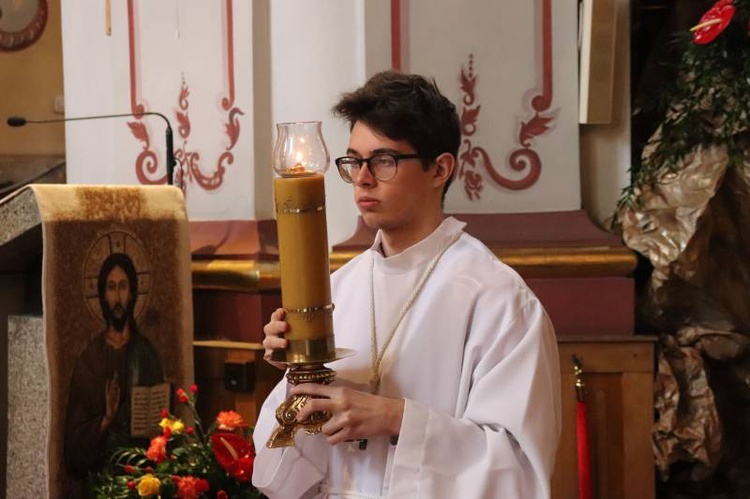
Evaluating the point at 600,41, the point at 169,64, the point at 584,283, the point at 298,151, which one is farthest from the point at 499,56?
the point at 298,151

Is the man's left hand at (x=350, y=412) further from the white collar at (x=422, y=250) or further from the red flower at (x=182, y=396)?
the red flower at (x=182, y=396)

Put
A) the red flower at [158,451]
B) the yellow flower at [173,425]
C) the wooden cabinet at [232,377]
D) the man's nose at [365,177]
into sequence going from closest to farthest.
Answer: the man's nose at [365,177] → the red flower at [158,451] → the yellow flower at [173,425] → the wooden cabinet at [232,377]

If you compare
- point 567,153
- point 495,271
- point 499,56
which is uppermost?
point 499,56

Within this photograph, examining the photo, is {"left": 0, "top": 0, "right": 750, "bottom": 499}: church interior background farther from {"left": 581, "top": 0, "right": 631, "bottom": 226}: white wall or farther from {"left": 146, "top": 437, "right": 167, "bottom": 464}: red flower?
{"left": 146, "top": 437, "right": 167, "bottom": 464}: red flower

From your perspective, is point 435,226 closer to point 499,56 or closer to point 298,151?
point 298,151

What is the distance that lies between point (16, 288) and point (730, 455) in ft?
9.23

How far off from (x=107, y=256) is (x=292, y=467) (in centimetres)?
176

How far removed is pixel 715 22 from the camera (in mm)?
3297

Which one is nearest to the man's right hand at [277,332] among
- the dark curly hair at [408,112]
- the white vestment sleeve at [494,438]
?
the white vestment sleeve at [494,438]

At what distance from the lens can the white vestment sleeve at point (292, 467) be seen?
2.14 metres

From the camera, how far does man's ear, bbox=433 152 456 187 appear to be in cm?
208

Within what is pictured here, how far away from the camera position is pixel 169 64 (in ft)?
14.1

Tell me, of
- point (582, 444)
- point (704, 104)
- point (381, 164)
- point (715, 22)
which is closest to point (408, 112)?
point (381, 164)

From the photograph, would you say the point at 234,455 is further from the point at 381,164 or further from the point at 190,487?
the point at 381,164
